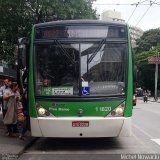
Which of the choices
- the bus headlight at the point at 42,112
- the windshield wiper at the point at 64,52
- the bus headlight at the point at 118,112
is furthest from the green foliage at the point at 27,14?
the bus headlight at the point at 118,112

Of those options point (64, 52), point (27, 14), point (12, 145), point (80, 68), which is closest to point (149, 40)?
point (27, 14)

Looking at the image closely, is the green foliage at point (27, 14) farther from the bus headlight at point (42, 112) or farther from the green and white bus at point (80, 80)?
the bus headlight at point (42, 112)

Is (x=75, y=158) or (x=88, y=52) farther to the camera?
(x=88, y=52)

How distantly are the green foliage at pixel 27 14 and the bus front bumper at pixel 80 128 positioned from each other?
6.72m

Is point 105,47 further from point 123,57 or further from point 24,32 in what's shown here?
point 24,32

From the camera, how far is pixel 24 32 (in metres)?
18.9

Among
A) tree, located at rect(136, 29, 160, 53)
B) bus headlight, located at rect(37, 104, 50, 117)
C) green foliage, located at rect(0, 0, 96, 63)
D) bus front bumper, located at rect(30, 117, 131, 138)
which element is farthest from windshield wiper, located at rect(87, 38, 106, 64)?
tree, located at rect(136, 29, 160, 53)

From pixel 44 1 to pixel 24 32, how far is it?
92.2 inches

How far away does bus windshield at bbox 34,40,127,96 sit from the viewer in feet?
37.8

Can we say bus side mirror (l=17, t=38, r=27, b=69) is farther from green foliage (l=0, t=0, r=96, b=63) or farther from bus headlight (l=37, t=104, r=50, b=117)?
green foliage (l=0, t=0, r=96, b=63)

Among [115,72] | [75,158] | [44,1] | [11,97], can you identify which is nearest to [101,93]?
[115,72]

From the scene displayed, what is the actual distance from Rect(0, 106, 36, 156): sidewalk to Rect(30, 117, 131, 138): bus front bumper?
75 centimetres

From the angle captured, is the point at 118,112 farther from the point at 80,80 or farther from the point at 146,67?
the point at 146,67

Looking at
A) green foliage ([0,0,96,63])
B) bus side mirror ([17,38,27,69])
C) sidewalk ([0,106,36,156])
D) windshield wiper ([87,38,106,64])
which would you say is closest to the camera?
sidewalk ([0,106,36,156])
